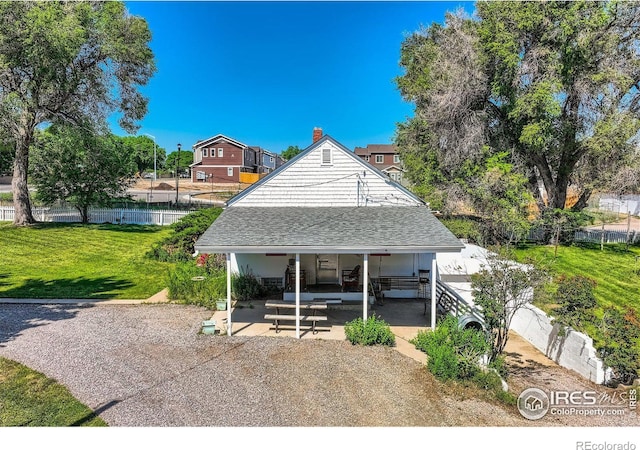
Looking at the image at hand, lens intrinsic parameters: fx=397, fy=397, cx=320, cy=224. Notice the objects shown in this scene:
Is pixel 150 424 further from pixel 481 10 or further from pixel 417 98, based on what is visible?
pixel 417 98

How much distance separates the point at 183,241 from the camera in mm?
19484

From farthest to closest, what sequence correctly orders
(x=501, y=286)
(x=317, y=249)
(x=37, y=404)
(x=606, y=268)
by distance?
(x=606, y=268) < (x=317, y=249) < (x=501, y=286) < (x=37, y=404)

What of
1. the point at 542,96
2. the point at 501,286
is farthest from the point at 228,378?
the point at 542,96

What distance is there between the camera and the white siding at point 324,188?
1520 cm

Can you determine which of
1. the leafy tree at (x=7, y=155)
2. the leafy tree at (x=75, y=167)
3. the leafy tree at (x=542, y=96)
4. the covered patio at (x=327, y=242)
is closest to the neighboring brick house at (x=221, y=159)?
the leafy tree at (x=7, y=155)

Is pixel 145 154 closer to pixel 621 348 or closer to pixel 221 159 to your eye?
pixel 221 159

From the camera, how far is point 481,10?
23.9m

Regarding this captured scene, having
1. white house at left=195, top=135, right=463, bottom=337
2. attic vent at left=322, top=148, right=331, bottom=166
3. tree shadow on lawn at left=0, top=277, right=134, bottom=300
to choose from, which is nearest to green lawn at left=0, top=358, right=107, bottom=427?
tree shadow on lawn at left=0, top=277, right=134, bottom=300

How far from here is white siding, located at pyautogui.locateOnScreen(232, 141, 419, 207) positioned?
49.9 ft

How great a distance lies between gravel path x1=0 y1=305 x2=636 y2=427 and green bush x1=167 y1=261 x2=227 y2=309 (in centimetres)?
203

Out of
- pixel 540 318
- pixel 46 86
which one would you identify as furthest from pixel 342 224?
pixel 46 86

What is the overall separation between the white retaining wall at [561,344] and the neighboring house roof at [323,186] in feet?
18.5

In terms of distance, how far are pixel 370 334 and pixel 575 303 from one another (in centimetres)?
504

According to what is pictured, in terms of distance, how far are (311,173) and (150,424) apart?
10534mm
